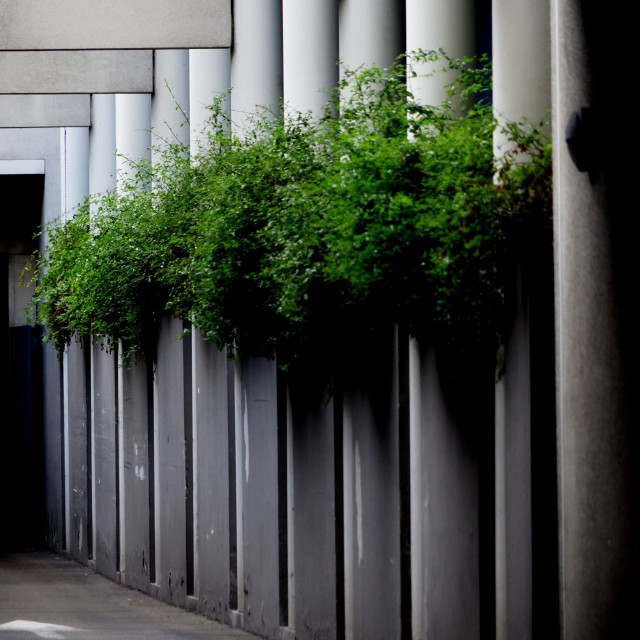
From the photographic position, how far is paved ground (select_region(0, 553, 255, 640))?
8945 mm

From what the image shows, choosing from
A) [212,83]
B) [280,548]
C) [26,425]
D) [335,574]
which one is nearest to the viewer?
[335,574]

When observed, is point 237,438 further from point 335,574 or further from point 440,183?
point 440,183

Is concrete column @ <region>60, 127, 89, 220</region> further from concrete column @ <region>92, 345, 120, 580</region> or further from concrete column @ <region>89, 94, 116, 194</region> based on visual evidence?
concrete column @ <region>92, 345, 120, 580</region>

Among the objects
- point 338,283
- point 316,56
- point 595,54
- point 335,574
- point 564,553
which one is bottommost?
point 335,574

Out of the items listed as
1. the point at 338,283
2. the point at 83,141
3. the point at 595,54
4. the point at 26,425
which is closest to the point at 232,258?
the point at 338,283

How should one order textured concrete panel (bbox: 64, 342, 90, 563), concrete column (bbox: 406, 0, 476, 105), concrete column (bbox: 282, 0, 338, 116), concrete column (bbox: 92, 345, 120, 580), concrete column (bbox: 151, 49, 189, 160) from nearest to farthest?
concrete column (bbox: 406, 0, 476, 105), concrete column (bbox: 282, 0, 338, 116), concrete column (bbox: 151, 49, 189, 160), concrete column (bbox: 92, 345, 120, 580), textured concrete panel (bbox: 64, 342, 90, 563)

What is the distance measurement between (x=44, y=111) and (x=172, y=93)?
12.4ft

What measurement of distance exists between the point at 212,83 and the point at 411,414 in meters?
5.37

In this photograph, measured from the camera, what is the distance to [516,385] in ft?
18.3

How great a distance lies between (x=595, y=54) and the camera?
5.04 metres

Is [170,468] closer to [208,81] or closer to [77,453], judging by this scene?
[208,81]

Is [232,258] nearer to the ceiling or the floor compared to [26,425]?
nearer to the ceiling

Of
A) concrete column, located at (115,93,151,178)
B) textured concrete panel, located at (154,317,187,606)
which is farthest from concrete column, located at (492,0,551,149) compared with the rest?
concrete column, located at (115,93,151,178)

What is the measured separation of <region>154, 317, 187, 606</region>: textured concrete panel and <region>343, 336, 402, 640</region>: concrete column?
3357 mm
